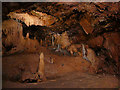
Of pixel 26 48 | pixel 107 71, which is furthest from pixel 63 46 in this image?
pixel 107 71

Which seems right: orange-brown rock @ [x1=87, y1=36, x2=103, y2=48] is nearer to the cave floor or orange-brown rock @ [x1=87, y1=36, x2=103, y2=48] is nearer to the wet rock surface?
the wet rock surface

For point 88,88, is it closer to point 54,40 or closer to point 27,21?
point 27,21

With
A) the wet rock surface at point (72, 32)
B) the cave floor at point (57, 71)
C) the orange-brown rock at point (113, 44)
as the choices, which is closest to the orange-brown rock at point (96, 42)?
the wet rock surface at point (72, 32)

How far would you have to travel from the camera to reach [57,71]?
25.5ft

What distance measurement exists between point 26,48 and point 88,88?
7.26 metres

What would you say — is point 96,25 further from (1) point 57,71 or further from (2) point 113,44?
(1) point 57,71

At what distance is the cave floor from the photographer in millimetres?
4293

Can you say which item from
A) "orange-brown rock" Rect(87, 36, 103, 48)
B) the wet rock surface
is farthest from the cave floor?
"orange-brown rock" Rect(87, 36, 103, 48)

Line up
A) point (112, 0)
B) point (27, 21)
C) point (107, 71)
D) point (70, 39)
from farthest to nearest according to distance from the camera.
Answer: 1. point (70, 39)
2. point (107, 71)
3. point (27, 21)
4. point (112, 0)

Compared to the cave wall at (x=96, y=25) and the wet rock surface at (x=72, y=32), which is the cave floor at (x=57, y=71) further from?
the cave wall at (x=96, y=25)

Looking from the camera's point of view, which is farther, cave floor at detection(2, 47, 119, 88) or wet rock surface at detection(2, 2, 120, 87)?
wet rock surface at detection(2, 2, 120, 87)

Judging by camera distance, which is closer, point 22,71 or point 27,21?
point 22,71

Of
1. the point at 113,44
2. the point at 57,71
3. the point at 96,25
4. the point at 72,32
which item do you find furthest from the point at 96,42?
the point at 57,71

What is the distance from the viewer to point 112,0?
187 inches
